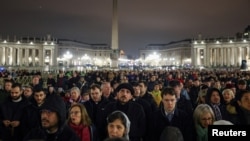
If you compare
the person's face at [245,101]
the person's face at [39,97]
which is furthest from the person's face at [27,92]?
the person's face at [245,101]

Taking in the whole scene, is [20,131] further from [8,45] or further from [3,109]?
[8,45]

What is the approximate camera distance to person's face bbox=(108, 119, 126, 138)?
420 cm

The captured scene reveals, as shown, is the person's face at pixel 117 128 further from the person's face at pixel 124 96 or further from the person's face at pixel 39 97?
the person's face at pixel 39 97

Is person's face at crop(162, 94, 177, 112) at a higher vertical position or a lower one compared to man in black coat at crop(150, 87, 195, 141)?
higher

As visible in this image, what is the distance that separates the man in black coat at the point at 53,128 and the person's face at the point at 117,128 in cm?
53

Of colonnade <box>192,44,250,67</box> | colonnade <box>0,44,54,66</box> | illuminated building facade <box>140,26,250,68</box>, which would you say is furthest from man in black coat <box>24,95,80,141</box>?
colonnade <box>192,44,250,67</box>

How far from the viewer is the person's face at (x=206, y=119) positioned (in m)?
5.32

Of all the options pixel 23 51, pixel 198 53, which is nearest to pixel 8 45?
pixel 23 51

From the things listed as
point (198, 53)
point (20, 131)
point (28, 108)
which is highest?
point (198, 53)

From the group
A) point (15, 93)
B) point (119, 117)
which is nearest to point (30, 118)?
point (15, 93)

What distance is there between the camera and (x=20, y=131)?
634 centimetres

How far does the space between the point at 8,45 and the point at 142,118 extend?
391 feet

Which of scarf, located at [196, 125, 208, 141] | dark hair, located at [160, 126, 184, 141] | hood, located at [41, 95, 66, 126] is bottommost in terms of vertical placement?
scarf, located at [196, 125, 208, 141]

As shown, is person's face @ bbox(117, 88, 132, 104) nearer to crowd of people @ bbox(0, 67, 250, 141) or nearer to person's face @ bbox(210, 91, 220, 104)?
crowd of people @ bbox(0, 67, 250, 141)
